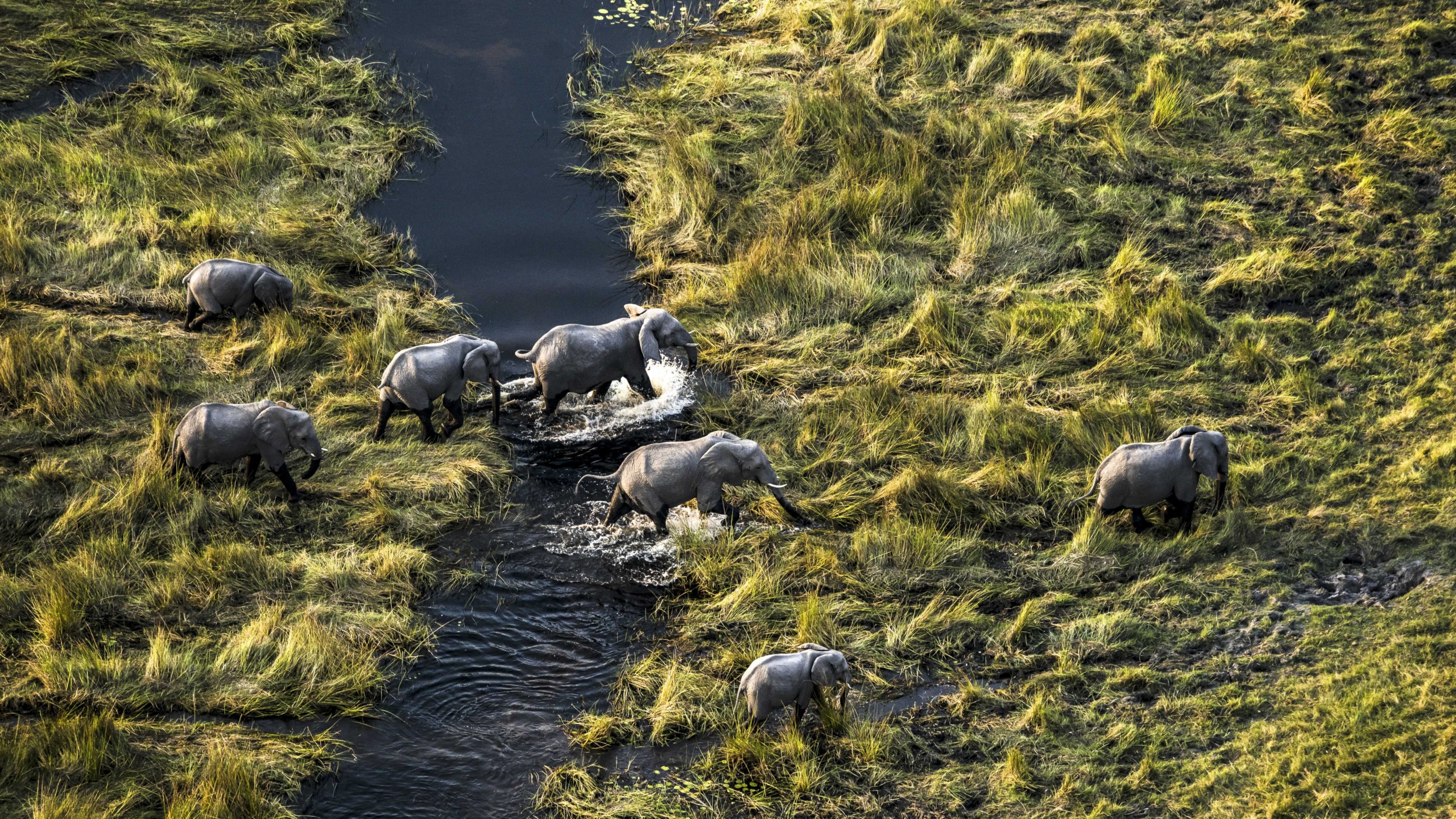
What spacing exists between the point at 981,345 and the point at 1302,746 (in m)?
4.93

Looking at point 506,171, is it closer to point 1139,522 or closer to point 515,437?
point 515,437

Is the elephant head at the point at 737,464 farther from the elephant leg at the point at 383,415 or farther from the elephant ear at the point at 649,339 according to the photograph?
the elephant leg at the point at 383,415

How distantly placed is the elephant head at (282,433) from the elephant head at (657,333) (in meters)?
2.69

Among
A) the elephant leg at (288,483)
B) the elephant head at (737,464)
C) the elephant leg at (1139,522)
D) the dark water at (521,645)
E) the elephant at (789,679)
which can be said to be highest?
the elephant head at (737,464)

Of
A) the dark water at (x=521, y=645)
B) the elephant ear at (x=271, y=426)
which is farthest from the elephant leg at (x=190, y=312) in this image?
the dark water at (x=521, y=645)

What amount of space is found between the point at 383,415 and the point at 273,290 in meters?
2.17

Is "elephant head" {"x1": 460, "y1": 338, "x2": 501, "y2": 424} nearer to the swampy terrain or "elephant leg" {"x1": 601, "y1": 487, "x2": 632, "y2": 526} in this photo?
the swampy terrain

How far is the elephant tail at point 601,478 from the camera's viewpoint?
865cm

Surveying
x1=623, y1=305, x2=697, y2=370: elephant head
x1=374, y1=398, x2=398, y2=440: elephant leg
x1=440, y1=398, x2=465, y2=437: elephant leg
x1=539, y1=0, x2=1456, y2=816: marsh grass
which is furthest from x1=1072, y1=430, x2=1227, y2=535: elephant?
x1=374, y1=398, x2=398, y2=440: elephant leg

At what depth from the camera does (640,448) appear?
8555 millimetres

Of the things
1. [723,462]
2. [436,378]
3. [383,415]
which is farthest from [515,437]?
[723,462]

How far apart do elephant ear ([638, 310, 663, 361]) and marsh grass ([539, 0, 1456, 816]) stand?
70cm

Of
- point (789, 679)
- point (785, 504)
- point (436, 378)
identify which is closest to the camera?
point (789, 679)

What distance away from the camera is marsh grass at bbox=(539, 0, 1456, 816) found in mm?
6672
